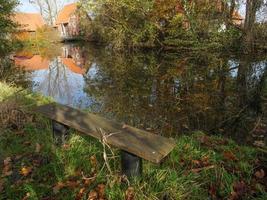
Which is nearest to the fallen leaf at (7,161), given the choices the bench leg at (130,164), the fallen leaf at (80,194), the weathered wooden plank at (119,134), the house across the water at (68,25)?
the weathered wooden plank at (119,134)

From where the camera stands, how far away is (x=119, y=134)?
120 inches

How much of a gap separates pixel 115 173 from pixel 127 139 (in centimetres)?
53

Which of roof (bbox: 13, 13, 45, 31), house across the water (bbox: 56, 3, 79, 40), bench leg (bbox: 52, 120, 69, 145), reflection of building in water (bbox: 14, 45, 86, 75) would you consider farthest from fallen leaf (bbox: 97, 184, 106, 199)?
roof (bbox: 13, 13, 45, 31)

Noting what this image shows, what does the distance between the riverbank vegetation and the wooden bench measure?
16.4m

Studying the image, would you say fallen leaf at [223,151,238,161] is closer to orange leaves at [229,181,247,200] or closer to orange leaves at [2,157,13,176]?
orange leaves at [229,181,247,200]

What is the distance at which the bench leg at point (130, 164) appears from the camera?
286 cm

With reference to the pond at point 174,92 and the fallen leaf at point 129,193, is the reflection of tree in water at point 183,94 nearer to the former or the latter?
the pond at point 174,92

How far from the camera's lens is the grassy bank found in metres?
2.96

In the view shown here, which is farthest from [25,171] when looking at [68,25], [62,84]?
[68,25]

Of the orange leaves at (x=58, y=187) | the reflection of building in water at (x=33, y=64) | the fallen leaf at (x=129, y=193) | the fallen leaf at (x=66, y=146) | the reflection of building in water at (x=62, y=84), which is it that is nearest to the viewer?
the fallen leaf at (x=129, y=193)

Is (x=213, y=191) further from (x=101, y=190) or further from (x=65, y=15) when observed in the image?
(x=65, y=15)

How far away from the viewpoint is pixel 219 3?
18188 mm

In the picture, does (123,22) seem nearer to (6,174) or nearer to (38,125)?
(38,125)

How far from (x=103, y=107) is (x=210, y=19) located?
44.6 feet
